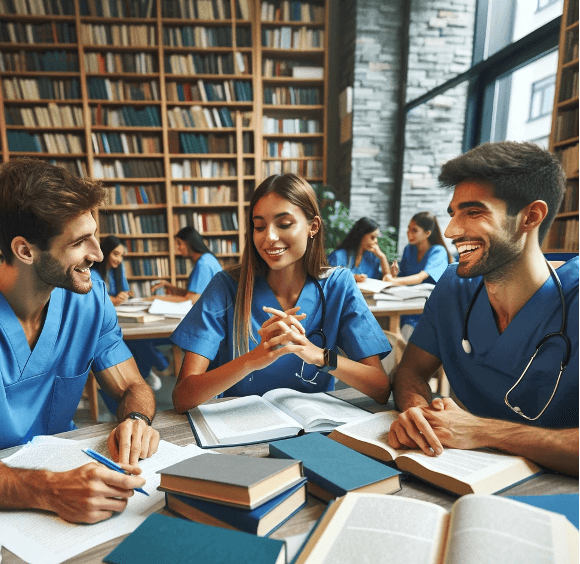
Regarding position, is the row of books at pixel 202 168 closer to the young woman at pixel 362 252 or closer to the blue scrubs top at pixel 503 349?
the young woman at pixel 362 252

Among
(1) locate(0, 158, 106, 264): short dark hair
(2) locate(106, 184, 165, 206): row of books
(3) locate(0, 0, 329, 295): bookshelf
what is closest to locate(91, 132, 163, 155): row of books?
(3) locate(0, 0, 329, 295): bookshelf

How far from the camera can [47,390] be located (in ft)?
3.20

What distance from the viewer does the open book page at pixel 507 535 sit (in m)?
0.33

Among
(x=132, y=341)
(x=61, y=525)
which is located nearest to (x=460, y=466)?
(x=61, y=525)

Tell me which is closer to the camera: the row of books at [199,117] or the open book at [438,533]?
the open book at [438,533]

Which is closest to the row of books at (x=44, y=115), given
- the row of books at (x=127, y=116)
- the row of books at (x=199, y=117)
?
the row of books at (x=127, y=116)

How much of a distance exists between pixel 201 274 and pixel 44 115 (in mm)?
2588

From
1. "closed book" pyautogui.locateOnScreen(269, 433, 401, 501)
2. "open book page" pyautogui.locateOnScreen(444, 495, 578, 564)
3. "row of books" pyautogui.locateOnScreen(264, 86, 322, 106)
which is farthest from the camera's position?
"row of books" pyautogui.locateOnScreen(264, 86, 322, 106)

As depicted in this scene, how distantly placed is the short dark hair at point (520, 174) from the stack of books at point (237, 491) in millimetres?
402

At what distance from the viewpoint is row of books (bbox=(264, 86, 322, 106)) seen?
4309 mm

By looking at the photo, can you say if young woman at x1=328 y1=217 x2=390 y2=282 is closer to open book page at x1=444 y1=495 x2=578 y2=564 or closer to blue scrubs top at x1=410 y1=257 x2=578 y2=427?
blue scrubs top at x1=410 y1=257 x2=578 y2=427

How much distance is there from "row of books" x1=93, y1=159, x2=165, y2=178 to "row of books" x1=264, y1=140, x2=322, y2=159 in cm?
112

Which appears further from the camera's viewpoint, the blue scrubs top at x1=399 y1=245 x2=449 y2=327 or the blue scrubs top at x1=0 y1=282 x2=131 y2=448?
the blue scrubs top at x1=399 y1=245 x2=449 y2=327

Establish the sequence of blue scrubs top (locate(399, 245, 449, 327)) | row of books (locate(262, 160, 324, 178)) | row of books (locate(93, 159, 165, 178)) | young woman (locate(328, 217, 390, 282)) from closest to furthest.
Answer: blue scrubs top (locate(399, 245, 449, 327)) < young woman (locate(328, 217, 390, 282)) < row of books (locate(93, 159, 165, 178)) < row of books (locate(262, 160, 324, 178))
